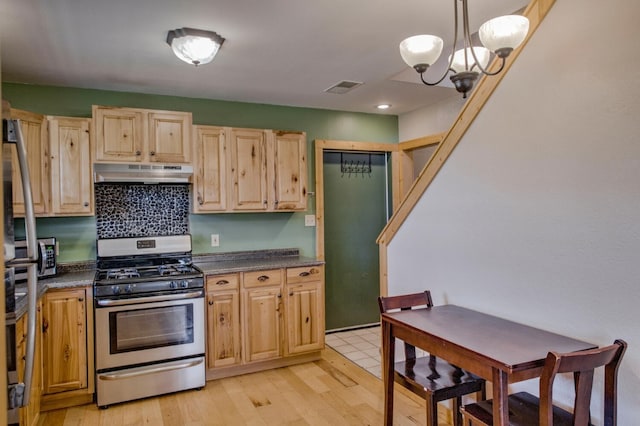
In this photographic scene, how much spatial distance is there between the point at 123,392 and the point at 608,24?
11.6 ft

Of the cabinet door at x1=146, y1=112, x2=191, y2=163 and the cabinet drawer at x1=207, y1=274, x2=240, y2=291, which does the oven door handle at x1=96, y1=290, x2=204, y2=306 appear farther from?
the cabinet door at x1=146, y1=112, x2=191, y2=163

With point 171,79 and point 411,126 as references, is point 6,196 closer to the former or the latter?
point 171,79

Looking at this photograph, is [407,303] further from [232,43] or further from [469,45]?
[232,43]

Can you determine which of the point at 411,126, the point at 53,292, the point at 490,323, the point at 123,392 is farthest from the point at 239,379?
the point at 411,126

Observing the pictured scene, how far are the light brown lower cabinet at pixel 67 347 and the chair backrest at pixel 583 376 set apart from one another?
2.87 m

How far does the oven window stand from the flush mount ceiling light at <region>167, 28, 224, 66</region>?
5.92ft

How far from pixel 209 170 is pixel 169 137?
1.36 feet

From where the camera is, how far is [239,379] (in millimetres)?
3580

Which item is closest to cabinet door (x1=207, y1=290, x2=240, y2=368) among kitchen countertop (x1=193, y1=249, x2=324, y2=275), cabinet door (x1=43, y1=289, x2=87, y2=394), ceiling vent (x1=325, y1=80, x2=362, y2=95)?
kitchen countertop (x1=193, y1=249, x2=324, y2=275)

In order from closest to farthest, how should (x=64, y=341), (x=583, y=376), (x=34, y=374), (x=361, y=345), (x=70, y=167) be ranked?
(x=583, y=376) < (x=34, y=374) < (x=64, y=341) < (x=70, y=167) < (x=361, y=345)

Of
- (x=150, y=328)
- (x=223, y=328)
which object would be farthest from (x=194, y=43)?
(x=223, y=328)

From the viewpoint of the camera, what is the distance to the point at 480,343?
6.10 feet

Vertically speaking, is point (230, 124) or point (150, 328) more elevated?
point (230, 124)

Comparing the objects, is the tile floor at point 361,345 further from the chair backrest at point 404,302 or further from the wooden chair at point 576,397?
the wooden chair at point 576,397
